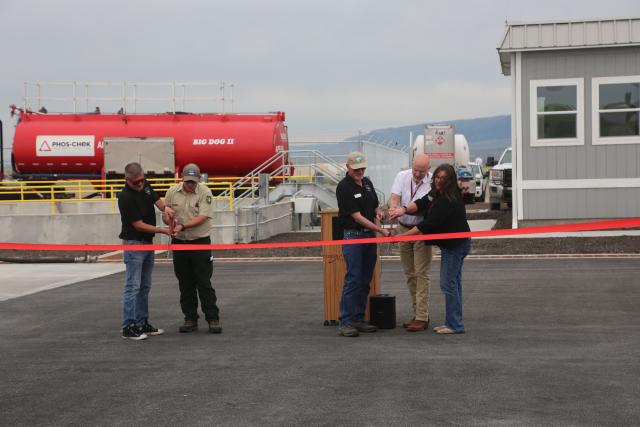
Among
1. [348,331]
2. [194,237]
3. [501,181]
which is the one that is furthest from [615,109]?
[194,237]

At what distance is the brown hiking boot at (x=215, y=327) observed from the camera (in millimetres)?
10406

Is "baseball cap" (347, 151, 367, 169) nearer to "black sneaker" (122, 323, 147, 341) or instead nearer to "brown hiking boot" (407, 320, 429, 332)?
"brown hiking boot" (407, 320, 429, 332)

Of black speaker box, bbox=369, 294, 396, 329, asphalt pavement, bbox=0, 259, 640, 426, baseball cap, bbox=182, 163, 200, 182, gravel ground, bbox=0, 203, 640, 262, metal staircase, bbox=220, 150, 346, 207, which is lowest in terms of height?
asphalt pavement, bbox=0, 259, 640, 426

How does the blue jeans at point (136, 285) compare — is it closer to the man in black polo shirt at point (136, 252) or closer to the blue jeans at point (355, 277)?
the man in black polo shirt at point (136, 252)

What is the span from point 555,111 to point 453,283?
44.7 ft

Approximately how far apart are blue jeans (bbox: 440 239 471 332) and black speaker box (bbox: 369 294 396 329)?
68 centimetres

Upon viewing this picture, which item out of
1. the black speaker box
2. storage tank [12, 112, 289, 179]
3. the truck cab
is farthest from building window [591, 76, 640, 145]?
storage tank [12, 112, 289, 179]

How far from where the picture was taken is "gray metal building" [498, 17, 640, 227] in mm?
22438

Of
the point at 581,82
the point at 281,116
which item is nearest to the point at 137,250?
the point at 581,82

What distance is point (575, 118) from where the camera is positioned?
22.5m

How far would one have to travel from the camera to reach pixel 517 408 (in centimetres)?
666

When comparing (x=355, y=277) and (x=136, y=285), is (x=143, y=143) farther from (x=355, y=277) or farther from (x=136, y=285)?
(x=355, y=277)

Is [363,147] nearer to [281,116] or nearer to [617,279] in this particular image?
[281,116]

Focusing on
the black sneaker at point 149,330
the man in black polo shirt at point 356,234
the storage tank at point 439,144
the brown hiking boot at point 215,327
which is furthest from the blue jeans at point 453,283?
the storage tank at point 439,144
